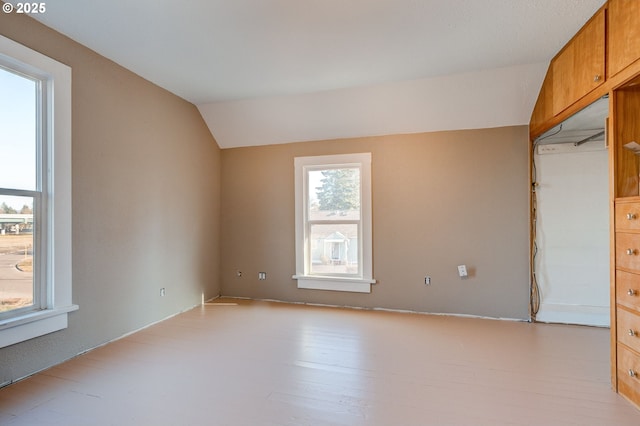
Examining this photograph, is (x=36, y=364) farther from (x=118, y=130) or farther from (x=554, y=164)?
(x=554, y=164)

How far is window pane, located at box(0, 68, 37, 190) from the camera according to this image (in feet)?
7.20

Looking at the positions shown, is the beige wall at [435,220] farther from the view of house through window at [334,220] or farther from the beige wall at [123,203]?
the beige wall at [123,203]

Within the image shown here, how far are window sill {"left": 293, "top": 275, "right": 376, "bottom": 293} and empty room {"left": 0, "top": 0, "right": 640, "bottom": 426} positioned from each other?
0.06 feet

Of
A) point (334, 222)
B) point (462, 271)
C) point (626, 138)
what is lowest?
point (462, 271)

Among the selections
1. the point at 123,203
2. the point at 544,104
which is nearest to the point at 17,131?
the point at 123,203

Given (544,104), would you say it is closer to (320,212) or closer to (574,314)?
(574,314)

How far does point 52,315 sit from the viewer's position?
2.38 meters

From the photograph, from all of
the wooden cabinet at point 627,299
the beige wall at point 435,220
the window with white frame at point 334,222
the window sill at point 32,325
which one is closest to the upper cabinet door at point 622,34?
the wooden cabinet at point 627,299

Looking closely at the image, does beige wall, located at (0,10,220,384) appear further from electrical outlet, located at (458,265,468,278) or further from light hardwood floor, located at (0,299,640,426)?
electrical outlet, located at (458,265,468,278)

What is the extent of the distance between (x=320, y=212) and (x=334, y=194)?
30cm

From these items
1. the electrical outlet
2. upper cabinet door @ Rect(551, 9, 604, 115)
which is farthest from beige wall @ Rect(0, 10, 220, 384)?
upper cabinet door @ Rect(551, 9, 604, 115)

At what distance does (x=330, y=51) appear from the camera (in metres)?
2.70

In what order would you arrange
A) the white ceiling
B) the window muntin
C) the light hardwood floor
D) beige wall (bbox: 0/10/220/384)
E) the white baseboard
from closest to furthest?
the light hardwood floor → the white ceiling → beige wall (bbox: 0/10/220/384) → the white baseboard → the window muntin

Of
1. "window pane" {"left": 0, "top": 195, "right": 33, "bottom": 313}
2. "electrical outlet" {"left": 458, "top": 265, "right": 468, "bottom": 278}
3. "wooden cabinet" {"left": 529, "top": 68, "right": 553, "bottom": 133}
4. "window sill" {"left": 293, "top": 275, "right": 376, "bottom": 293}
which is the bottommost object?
"window sill" {"left": 293, "top": 275, "right": 376, "bottom": 293}
